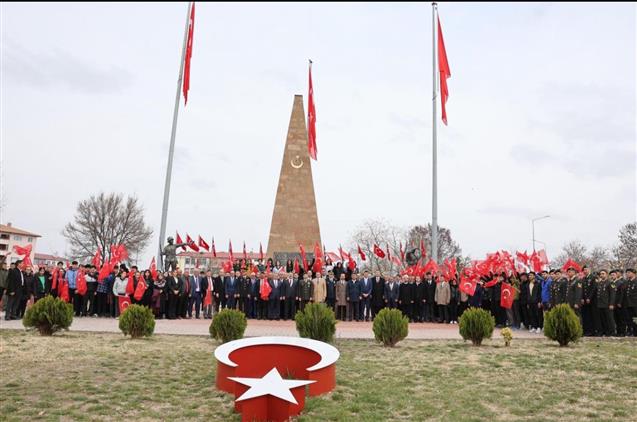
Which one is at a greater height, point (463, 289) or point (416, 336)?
point (463, 289)

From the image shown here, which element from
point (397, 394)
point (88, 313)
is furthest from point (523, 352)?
point (88, 313)

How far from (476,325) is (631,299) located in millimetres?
4847

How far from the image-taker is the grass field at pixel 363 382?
644cm

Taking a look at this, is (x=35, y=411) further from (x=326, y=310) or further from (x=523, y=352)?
(x=523, y=352)

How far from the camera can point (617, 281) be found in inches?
Result: 519

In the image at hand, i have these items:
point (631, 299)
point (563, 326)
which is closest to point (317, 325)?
point (563, 326)

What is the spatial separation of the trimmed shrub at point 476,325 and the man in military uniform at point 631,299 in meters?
4.47

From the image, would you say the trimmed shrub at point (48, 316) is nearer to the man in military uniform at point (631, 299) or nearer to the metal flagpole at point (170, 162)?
the metal flagpole at point (170, 162)

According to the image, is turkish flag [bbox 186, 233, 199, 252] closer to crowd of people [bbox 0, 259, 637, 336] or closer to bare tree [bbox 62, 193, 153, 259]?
crowd of people [bbox 0, 259, 637, 336]

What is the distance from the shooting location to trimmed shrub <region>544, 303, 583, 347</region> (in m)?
10.9

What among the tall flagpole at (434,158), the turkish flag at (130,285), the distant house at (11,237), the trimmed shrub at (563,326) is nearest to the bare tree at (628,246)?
the tall flagpole at (434,158)

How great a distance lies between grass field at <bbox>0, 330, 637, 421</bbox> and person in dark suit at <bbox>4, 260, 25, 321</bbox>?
4555mm

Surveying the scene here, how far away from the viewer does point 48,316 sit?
11484 millimetres

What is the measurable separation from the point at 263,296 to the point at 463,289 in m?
6.50
